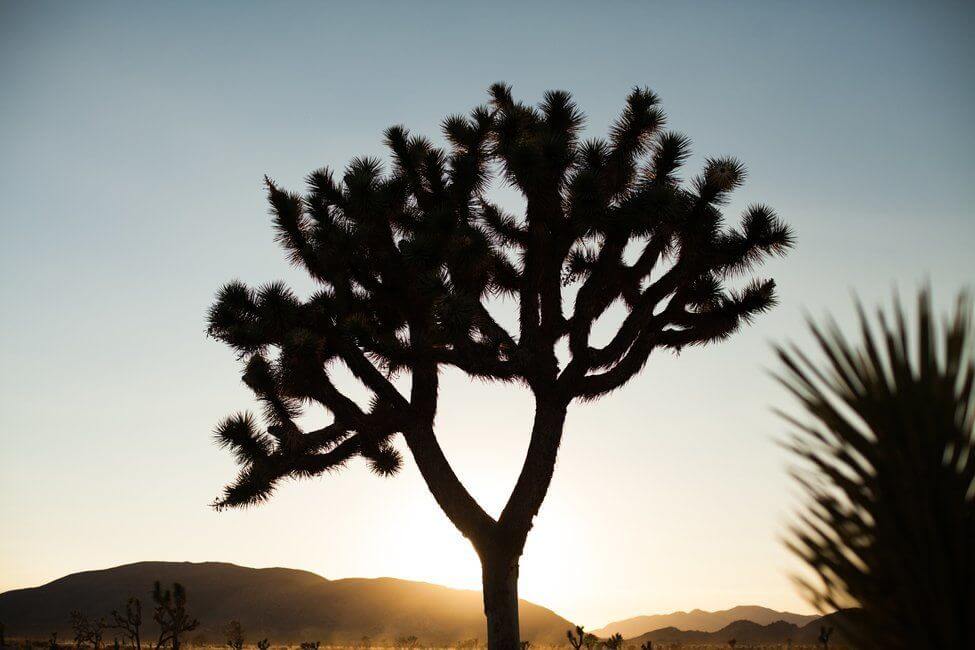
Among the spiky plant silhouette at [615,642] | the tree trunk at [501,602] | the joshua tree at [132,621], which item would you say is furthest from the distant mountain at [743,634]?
the tree trunk at [501,602]

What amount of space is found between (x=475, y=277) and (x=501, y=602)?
4.64 m

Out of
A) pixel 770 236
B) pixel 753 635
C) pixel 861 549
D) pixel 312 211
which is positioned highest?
pixel 312 211

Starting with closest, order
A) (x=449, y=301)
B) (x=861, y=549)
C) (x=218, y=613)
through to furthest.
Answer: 1. (x=861, y=549)
2. (x=449, y=301)
3. (x=218, y=613)

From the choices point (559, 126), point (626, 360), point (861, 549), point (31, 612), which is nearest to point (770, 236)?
point (626, 360)

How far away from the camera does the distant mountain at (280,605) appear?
5559 centimetres

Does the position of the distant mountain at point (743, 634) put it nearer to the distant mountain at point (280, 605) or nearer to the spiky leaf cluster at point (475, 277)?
the distant mountain at point (280, 605)

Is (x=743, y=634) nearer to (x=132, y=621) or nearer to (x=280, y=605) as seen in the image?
(x=132, y=621)

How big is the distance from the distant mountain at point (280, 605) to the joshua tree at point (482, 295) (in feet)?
133

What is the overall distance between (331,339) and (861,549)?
1005 centimetres

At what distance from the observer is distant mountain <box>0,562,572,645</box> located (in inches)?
2189

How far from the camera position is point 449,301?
10.4 m

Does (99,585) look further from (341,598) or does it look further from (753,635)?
(753,635)

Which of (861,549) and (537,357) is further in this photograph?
(537,357)

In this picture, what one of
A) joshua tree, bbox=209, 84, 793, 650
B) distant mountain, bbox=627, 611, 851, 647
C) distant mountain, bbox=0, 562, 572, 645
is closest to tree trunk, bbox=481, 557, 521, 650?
joshua tree, bbox=209, 84, 793, 650
